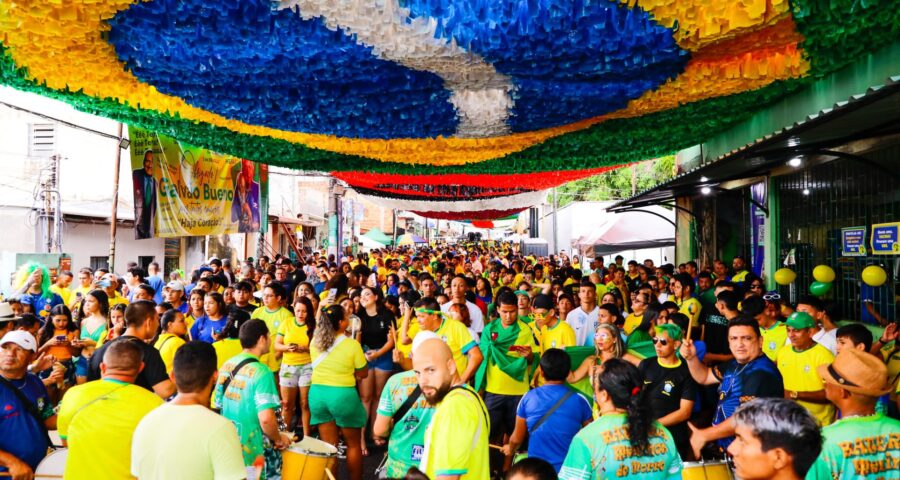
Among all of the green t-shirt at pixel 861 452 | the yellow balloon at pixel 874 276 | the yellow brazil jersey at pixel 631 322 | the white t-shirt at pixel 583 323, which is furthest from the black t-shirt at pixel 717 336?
the green t-shirt at pixel 861 452

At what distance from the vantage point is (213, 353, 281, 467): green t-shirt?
4.10 meters

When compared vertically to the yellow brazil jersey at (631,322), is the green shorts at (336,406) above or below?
below

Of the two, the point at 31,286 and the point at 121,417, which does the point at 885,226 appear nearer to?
the point at 121,417

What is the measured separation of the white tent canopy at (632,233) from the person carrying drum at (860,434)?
13.2 meters

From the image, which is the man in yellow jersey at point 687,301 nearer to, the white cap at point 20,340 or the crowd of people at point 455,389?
the crowd of people at point 455,389

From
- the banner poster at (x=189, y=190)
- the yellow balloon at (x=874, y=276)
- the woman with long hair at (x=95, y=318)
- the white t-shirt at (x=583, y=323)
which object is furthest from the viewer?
the banner poster at (x=189, y=190)

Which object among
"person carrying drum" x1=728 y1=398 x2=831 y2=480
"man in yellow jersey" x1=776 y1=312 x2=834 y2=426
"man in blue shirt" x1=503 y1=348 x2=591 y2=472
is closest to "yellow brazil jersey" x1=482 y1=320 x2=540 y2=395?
"man in blue shirt" x1=503 y1=348 x2=591 y2=472

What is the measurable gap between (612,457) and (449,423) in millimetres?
727

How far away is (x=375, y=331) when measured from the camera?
23.8ft

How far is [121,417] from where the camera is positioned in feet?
11.2

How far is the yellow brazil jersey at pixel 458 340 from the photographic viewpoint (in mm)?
6121

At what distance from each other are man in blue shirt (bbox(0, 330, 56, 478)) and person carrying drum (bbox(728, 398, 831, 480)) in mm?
3730

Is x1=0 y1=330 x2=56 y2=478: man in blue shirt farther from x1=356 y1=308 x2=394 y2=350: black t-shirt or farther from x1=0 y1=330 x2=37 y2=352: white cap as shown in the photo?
x1=356 y1=308 x2=394 y2=350: black t-shirt

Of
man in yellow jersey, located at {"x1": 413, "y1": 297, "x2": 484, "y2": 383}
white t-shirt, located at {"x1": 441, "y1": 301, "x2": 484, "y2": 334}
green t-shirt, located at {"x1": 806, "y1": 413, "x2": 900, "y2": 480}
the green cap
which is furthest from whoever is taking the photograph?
white t-shirt, located at {"x1": 441, "y1": 301, "x2": 484, "y2": 334}
